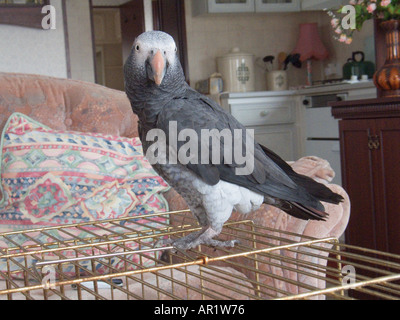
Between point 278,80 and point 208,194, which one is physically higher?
point 278,80

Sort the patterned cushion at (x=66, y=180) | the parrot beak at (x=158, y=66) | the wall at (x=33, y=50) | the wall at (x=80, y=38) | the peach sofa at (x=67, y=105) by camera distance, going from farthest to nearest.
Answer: the wall at (x=80, y=38)
the wall at (x=33, y=50)
the peach sofa at (x=67, y=105)
the patterned cushion at (x=66, y=180)
the parrot beak at (x=158, y=66)

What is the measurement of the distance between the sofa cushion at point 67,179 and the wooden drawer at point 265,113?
2.08 meters

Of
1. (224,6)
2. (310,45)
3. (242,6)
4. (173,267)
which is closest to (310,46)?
(310,45)

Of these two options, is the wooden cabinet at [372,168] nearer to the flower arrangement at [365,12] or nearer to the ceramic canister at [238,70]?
the flower arrangement at [365,12]

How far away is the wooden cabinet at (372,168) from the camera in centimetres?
187

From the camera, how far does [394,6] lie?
196 cm

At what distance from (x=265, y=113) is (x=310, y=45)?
0.86 m

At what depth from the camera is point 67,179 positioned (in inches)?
57.6

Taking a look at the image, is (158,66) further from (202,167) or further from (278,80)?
(278,80)

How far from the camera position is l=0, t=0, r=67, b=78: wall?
2.30m

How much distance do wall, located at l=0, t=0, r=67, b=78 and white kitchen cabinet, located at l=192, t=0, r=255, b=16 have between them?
66.7 inches

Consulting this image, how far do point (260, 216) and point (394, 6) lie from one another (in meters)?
1.18

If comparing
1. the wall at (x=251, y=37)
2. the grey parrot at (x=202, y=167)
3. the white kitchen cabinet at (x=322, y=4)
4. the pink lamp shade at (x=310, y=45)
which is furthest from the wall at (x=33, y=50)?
the pink lamp shade at (x=310, y=45)
